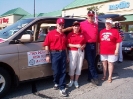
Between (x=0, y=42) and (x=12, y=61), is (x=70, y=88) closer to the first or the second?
(x=12, y=61)

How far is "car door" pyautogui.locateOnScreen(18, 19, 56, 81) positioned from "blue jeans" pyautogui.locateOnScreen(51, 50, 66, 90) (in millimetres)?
285

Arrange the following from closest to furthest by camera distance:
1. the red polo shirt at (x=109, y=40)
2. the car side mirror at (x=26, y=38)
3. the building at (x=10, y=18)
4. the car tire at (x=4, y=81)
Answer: the car tire at (x=4, y=81) < the car side mirror at (x=26, y=38) < the red polo shirt at (x=109, y=40) < the building at (x=10, y=18)

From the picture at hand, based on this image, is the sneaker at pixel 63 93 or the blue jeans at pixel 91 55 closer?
the sneaker at pixel 63 93

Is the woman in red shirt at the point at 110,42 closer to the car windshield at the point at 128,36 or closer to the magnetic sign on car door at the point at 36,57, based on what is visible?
the magnetic sign on car door at the point at 36,57

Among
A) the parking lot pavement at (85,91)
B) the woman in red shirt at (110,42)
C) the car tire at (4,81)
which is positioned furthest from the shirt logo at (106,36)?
the car tire at (4,81)

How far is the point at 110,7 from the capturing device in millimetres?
26531

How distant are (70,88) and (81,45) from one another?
117 centimetres

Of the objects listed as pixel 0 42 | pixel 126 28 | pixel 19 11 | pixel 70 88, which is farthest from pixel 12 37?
pixel 19 11

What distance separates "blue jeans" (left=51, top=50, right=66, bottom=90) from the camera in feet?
14.2

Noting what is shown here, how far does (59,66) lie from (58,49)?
1.41 ft

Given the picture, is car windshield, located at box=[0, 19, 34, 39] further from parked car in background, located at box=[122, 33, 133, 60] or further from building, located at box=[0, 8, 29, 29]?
building, located at box=[0, 8, 29, 29]

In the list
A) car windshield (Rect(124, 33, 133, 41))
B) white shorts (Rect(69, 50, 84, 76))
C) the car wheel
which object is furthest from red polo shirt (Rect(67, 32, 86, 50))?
car windshield (Rect(124, 33, 133, 41))

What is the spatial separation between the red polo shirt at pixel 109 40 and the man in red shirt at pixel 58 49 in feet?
4.57

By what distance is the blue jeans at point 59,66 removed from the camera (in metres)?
4.32
